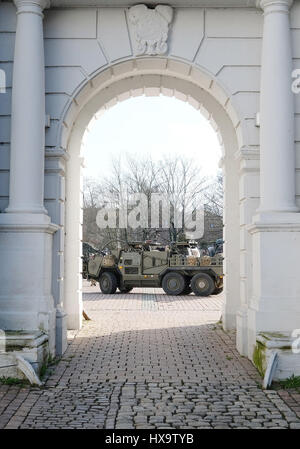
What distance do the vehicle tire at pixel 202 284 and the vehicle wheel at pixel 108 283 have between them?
331 cm

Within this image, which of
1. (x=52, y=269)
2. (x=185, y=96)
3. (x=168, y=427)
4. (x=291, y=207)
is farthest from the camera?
(x=185, y=96)

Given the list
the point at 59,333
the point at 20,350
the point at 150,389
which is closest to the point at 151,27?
the point at 59,333

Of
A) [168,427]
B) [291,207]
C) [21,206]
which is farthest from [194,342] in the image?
[168,427]

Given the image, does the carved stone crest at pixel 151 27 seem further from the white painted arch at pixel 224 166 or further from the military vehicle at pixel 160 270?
the military vehicle at pixel 160 270

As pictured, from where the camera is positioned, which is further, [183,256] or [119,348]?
[183,256]

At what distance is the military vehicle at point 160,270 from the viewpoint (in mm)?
20562

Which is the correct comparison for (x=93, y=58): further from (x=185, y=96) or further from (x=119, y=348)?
(x=119, y=348)

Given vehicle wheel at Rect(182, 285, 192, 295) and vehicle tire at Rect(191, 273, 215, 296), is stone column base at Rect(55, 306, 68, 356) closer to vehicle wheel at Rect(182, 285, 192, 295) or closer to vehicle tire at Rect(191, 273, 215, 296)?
vehicle tire at Rect(191, 273, 215, 296)

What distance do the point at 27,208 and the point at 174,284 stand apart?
13.6m

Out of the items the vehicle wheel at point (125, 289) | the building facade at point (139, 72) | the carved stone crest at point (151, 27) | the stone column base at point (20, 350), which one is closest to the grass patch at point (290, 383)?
the building facade at point (139, 72)

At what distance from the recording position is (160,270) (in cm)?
2159

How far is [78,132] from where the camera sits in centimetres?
1095

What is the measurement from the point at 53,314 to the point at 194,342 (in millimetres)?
2549
